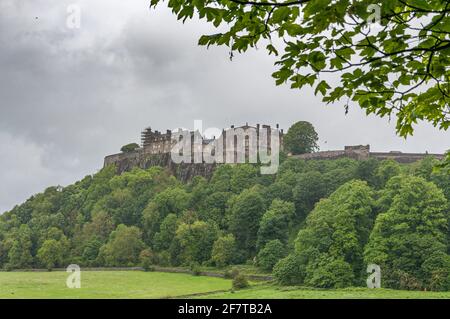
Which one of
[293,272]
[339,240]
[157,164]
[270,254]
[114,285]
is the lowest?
[114,285]

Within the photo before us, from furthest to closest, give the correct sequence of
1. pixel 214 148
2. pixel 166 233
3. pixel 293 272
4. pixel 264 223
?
pixel 214 148 < pixel 166 233 < pixel 264 223 < pixel 293 272

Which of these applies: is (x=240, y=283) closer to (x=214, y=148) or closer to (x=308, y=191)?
(x=308, y=191)

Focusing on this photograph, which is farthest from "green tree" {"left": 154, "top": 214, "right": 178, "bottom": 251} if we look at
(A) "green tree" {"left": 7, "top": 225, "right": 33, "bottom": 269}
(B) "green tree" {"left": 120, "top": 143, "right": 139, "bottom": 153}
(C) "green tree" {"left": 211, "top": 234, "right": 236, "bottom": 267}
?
(B) "green tree" {"left": 120, "top": 143, "right": 139, "bottom": 153}

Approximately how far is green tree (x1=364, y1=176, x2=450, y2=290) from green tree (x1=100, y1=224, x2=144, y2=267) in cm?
4022

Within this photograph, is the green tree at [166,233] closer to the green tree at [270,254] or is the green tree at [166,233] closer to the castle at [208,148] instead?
the green tree at [270,254]

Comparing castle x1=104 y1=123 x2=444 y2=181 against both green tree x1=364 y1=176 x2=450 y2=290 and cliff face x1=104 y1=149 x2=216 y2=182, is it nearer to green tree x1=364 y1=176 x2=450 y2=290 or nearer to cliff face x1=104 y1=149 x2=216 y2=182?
cliff face x1=104 y1=149 x2=216 y2=182

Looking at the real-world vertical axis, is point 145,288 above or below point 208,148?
below

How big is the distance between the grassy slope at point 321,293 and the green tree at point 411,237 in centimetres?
392

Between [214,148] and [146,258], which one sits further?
[214,148]

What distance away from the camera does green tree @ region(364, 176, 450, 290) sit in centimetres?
4606

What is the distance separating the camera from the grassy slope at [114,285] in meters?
54.4

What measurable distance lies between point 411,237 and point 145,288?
28.5 m

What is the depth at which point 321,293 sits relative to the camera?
44.2 metres

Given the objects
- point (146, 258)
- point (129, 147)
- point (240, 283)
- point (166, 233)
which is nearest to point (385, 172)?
point (240, 283)
